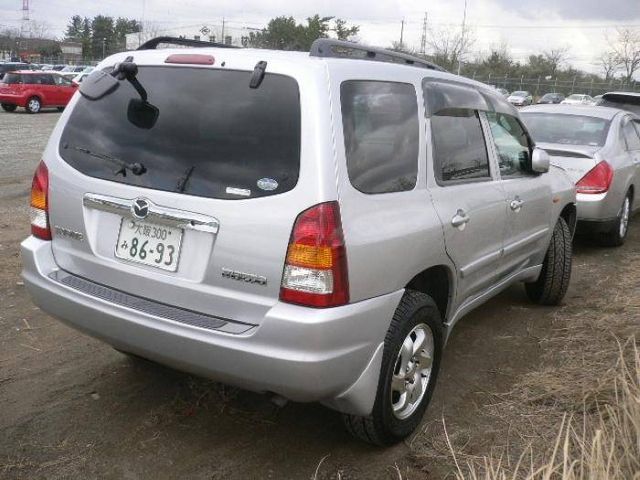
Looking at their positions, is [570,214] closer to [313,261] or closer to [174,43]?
[174,43]

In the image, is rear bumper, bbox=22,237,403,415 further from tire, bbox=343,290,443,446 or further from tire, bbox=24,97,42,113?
tire, bbox=24,97,42,113

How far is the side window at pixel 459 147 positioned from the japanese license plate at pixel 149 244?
137 centimetres

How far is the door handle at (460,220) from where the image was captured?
3.28 m

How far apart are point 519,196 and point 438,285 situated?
3.69ft

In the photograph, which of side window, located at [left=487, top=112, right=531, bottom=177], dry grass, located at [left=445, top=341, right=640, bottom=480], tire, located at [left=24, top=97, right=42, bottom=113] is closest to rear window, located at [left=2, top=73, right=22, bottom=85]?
tire, located at [left=24, top=97, right=42, bottom=113]

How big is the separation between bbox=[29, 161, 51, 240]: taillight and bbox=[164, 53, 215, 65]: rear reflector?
83 centimetres

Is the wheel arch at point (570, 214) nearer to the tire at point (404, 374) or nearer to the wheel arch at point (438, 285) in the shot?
the wheel arch at point (438, 285)

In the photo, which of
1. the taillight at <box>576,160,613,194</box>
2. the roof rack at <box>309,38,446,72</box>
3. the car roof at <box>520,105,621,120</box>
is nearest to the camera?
the roof rack at <box>309,38,446,72</box>

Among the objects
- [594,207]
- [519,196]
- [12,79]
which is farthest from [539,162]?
[12,79]

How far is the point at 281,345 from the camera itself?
2465mm

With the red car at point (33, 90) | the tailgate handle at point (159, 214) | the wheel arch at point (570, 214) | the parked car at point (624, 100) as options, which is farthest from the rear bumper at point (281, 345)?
the red car at point (33, 90)

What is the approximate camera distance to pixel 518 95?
1854 inches

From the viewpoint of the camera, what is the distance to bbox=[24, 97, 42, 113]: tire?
23962mm

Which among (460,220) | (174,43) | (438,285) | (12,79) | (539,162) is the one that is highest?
(12,79)
